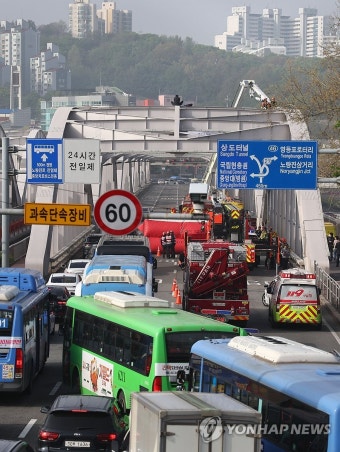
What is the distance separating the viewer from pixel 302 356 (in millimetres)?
14672

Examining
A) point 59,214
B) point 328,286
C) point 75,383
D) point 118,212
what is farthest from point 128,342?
point 328,286

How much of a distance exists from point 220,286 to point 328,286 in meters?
8.93

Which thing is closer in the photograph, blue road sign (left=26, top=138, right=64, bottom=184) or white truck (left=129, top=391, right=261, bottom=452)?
white truck (left=129, top=391, right=261, bottom=452)

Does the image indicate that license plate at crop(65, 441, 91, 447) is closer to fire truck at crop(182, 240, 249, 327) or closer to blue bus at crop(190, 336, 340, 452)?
blue bus at crop(190, 336, 340, 452)

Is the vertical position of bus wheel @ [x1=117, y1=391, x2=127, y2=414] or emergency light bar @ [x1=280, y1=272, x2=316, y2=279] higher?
emergency light bar @ [x1=280, y1=272, x2=316, y2=279]

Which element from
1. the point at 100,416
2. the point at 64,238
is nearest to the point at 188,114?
the point at 64,238

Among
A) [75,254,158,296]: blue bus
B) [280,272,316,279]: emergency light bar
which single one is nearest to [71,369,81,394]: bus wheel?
[75,254,158,296]: blue bus

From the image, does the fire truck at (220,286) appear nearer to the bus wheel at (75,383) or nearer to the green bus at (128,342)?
the green bus at (128,342)

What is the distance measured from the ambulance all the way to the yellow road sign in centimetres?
1105

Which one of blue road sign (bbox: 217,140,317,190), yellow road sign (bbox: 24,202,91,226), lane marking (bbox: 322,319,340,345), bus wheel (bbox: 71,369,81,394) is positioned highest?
blue road sign (bbox: 217,140,317,190)

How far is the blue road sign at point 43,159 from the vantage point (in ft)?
111

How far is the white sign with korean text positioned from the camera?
33.4 m

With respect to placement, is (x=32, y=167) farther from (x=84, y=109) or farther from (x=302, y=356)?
(x=302, y=356)

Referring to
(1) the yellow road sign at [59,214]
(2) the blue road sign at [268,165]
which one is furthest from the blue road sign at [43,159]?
(1) the yellow road sign at [59,214]
